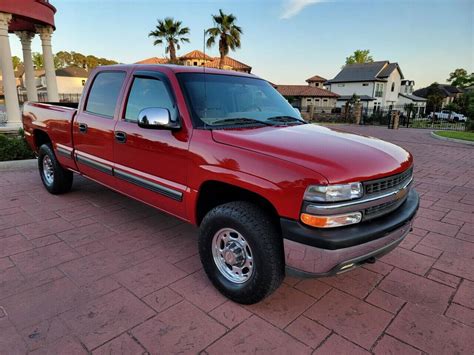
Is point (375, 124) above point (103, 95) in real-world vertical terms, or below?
below

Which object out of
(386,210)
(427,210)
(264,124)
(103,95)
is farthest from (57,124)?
(427,210)

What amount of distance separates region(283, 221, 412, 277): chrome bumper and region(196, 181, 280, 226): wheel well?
292mm

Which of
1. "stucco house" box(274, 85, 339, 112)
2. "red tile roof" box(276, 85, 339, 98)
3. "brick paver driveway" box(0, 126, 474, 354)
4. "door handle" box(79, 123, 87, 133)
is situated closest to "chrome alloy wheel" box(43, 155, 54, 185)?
"brick paver driveway" box(0, 126, 474, 354)

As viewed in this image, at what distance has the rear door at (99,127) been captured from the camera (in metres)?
3.71

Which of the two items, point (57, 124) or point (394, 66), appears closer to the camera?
point (57, 124)

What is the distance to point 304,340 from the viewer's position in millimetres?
2266

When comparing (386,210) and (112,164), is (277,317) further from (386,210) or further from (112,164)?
(112,164)

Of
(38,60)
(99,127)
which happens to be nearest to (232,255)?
(99,127)

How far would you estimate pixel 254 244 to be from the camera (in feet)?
7.73

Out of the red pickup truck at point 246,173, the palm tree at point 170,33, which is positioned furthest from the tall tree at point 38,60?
the red pickup truck at point 246,173

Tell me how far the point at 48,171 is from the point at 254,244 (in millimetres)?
4401

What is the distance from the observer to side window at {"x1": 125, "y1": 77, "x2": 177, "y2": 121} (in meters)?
3.17

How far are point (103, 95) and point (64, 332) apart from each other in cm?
272

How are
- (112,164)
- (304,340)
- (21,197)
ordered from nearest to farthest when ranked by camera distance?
(304,340) < (112,164) < (21,197)
